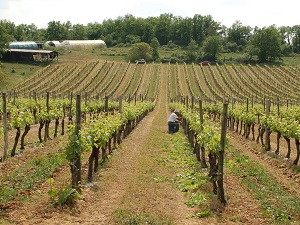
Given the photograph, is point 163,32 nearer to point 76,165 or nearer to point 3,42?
point 3,42

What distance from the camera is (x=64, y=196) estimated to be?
9.55 m

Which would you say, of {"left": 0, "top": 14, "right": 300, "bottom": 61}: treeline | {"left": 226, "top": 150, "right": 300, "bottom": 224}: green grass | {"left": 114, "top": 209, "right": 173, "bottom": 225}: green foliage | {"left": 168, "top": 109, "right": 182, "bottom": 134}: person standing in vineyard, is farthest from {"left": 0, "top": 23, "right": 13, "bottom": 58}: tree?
{"left": 114, "top": 209, "right": 173, "bottom": 225}: green foliage

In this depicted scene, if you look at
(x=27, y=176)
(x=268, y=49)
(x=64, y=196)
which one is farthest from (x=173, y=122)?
(x=268, y=49)

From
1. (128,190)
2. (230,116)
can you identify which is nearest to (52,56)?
(230,116)

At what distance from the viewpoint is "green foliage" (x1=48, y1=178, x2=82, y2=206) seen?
9.54 meters

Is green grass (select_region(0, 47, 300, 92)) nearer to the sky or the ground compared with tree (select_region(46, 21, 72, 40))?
nearer to the ground

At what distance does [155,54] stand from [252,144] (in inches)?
3679

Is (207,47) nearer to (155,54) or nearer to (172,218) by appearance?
(155,54)

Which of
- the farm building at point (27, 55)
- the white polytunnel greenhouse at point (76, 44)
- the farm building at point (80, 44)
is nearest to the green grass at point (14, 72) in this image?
the farm building at point (27, 55)

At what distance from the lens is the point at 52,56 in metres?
93.1

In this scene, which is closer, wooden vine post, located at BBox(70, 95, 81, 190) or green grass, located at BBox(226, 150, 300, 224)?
green grass, located at BBox(226, 150, 300, 224)

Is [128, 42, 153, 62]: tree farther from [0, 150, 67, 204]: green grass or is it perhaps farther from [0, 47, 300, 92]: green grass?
[0, 150, 67, 204]: green grass

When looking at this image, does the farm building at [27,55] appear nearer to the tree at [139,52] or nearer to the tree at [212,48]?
the tree at [139,52]

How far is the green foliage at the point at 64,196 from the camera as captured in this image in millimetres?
9539
